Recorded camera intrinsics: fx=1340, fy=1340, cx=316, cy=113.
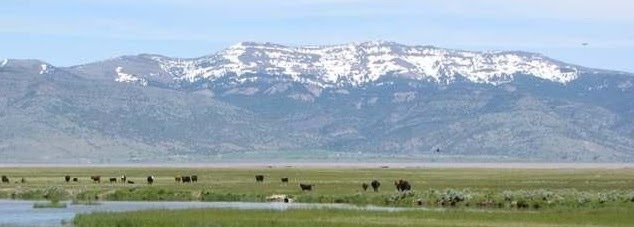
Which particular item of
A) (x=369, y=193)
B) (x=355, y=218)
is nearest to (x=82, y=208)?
(x=355, y=218)

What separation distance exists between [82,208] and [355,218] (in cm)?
1690

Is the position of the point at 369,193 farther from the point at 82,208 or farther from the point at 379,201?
the point at 82,208

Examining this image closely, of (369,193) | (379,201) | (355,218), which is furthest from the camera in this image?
(369,193)

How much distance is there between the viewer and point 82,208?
218 feet

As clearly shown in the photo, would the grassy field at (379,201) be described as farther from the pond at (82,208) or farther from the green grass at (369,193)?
the pond at (82,208)

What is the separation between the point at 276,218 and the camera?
5581cm

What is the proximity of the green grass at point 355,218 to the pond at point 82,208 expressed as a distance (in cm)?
235

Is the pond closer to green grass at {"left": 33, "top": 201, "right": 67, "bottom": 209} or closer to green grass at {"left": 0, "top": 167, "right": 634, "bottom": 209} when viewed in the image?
green grass at {"left": 33, "top": 201, "right": 67, "bottom": 209}

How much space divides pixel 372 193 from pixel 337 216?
776 inches

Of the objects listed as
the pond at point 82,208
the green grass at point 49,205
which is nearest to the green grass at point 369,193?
the pond at point 82,208

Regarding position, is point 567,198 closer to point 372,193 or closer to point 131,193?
point 372,193

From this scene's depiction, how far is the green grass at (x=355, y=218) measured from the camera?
173 feet

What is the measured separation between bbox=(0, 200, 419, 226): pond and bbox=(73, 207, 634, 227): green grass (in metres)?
2.35

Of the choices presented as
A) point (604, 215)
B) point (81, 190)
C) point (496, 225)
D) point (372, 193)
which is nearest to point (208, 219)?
point (496, 225)
